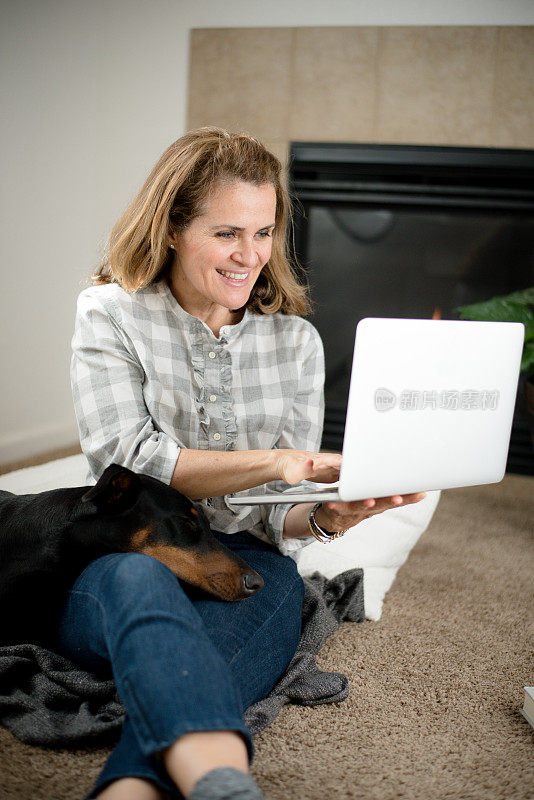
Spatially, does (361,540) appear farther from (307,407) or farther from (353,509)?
(353,509)

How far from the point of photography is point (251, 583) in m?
1.17

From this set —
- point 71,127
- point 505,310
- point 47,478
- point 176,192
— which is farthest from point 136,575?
point 71,127

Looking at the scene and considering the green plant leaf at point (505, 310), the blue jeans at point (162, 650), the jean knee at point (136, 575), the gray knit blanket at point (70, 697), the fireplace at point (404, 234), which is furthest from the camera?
the fireplace at point (404, 234)

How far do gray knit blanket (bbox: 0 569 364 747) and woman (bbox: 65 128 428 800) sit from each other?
29 millimetres

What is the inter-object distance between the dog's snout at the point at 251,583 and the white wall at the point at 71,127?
1.73m

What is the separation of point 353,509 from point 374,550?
2.47 ft

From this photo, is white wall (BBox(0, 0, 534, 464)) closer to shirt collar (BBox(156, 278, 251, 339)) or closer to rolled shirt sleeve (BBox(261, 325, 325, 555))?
shirt collar (BBox(156, 278, 251, 339))

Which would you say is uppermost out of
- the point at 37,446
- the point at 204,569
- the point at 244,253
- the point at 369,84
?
the point at 369,84

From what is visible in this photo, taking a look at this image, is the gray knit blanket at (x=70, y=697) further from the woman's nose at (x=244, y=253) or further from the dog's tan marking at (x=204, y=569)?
the woman's nose at (x=244, y=253)

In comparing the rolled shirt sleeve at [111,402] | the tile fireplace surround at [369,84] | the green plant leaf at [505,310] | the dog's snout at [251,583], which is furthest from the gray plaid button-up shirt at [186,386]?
the tile fireplace surround at [369,84]

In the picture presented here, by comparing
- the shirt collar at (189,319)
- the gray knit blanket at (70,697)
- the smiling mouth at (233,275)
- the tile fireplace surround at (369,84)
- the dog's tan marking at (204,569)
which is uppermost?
the tile fireplace surround at (369,84)

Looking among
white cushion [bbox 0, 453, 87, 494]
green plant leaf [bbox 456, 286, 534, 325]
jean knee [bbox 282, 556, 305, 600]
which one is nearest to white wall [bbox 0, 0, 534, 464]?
white cushion [bbox 0, 453, 87, 494]

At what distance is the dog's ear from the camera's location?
1076 millimetres

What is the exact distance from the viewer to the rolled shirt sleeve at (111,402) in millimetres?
1238
